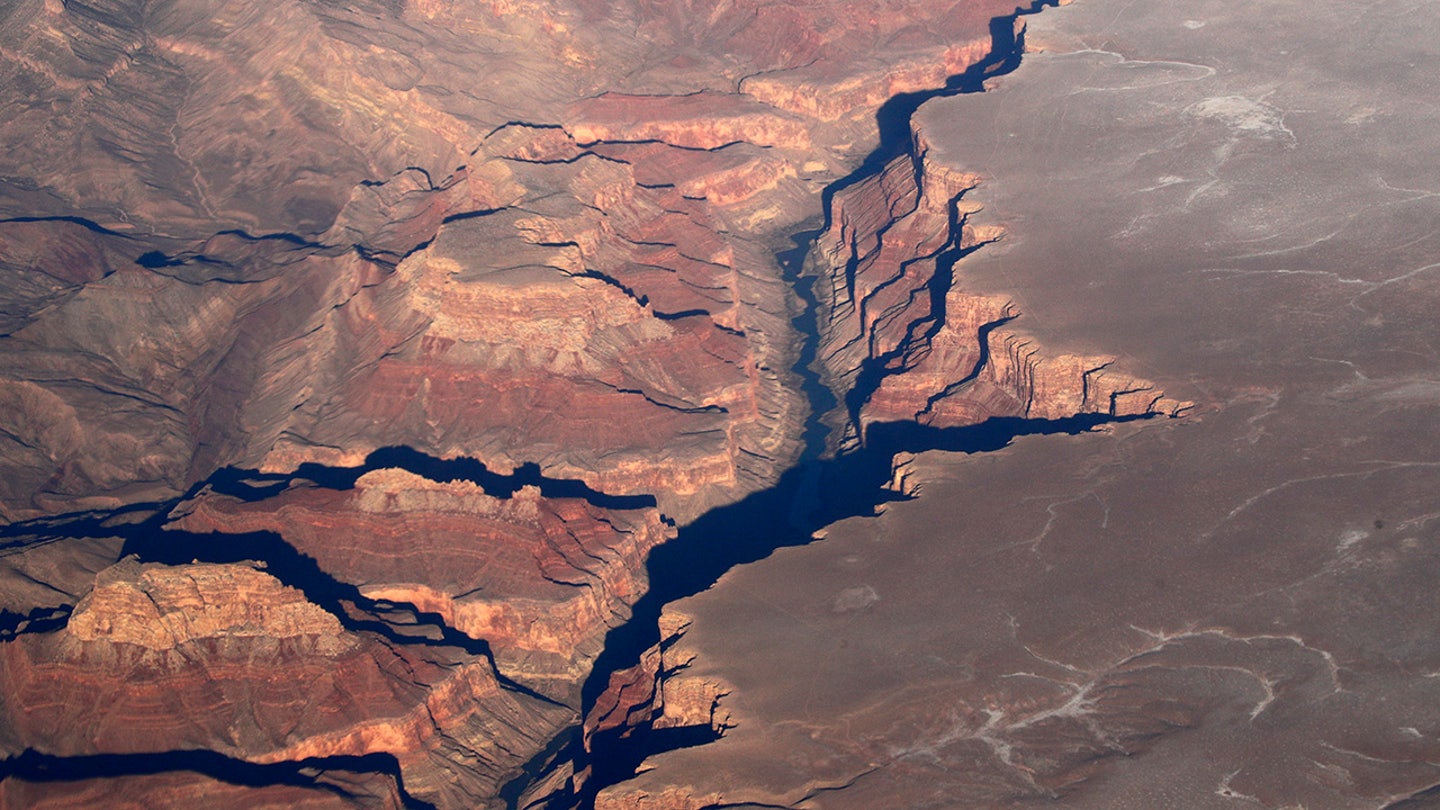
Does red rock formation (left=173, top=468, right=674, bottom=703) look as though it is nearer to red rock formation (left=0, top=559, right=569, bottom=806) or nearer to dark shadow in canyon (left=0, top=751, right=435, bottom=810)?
red rock formation (left=0, top=559, right=569, bottom=806)

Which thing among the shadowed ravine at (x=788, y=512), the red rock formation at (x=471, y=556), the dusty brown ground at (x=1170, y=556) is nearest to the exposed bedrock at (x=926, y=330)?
the shadowed ravine at (x=788, y=512)

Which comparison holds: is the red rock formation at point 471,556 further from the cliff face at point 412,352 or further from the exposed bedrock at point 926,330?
the exposed bedrock at point 926,330

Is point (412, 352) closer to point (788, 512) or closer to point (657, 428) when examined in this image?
point (657, 428)

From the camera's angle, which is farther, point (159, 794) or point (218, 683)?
point (218, 683)

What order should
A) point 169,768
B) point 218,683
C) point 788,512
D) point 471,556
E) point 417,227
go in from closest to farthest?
point 169,768, point 218,683, point 471,556, point 788,512, point 417,227

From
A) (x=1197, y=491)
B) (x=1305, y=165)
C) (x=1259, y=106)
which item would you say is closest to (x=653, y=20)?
(x=1259, y=106)

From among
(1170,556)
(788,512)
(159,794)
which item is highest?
(1170,556)

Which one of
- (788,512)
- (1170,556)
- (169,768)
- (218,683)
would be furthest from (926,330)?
(169,768)

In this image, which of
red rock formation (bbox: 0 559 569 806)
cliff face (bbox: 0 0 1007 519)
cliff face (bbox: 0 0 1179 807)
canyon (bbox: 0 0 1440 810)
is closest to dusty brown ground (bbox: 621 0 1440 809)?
canyon (bbox: 0 0 1440 810)

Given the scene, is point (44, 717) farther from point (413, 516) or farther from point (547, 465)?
point (547, 465)
